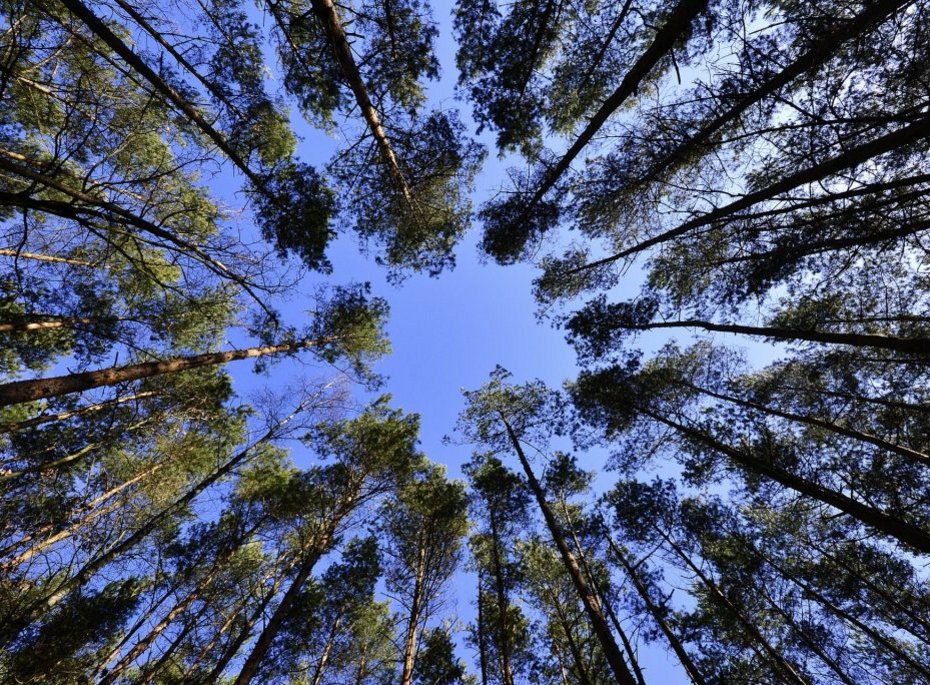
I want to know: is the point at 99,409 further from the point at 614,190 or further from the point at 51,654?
the point at 614,190

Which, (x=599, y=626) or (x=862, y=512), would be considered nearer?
(x=599, y=626)

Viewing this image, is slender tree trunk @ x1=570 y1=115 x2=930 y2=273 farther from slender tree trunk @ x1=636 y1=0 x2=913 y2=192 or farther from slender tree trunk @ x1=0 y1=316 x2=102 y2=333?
slender tree trunk @ x1=0 y1=316 x2=102 y2=333

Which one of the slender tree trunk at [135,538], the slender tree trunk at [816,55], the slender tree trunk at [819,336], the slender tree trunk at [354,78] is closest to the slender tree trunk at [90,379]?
the slender tree trunk at [135,538]

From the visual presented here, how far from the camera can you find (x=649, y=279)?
33.5 ft

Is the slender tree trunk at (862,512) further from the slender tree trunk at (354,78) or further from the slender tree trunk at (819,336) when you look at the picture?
the slender tree trunk at (354,78)

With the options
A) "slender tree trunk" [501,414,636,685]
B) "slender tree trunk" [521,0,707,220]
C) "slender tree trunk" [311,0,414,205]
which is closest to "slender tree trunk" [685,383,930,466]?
"slender tree trunk" [501,414,636,685]

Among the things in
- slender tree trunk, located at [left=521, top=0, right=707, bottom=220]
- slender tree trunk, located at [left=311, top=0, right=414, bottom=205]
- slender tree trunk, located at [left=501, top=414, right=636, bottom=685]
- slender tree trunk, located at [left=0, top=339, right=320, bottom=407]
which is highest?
slender tree trunk, located at [left=311, top=0, right=414, bottom=205]

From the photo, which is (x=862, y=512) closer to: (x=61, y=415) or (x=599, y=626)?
(x=599, y=626)

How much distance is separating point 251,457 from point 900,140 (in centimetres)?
1428

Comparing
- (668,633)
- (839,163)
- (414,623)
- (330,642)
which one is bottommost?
(668,633)

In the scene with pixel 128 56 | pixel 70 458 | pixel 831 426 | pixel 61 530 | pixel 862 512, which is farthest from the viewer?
pixel 831 426

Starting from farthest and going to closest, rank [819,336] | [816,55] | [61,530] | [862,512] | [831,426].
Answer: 1. [831,426]
2. [61,530]
3. [819,336]
4. [862,512]
5. [816,55]

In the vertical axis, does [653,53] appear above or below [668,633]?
above

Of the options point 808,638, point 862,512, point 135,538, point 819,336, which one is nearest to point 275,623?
point 135,538
